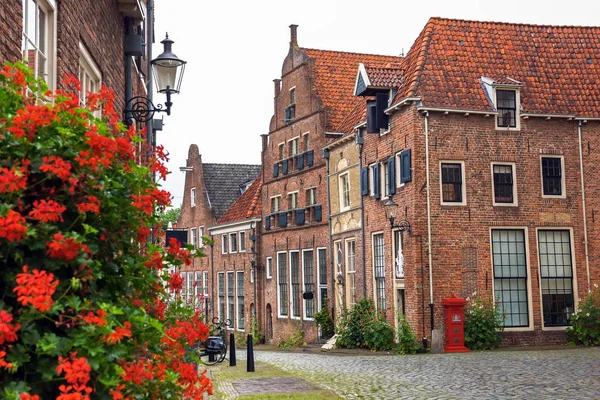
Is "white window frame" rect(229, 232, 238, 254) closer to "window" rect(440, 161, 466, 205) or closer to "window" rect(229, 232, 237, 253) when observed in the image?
"window" rect(229, 232, 237, 253)

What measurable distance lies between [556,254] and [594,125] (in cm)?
443

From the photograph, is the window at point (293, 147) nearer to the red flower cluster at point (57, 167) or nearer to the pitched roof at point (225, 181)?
the pitched roof at point (225, 181)

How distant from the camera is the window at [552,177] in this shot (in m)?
26.9

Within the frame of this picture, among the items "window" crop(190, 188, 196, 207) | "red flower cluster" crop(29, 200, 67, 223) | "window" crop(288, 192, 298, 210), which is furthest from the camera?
"window" crop(190, 188, 196, 207)

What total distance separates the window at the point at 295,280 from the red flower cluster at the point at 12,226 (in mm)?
33748

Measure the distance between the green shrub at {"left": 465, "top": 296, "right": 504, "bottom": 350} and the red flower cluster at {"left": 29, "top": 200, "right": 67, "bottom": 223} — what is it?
885 inches

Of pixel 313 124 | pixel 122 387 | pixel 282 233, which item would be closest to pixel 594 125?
pixel 313 124

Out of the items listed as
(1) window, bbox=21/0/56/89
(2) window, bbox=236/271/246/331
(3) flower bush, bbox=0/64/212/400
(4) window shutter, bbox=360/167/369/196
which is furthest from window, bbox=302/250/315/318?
Result: (3) flower bush, bbox=0/64/212/400

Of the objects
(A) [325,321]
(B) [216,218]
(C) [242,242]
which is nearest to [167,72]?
(A) [325,321]

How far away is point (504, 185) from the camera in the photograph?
2659cm

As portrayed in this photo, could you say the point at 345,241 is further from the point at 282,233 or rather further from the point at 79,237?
the point at 79,237

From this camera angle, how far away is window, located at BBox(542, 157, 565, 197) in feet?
88.2

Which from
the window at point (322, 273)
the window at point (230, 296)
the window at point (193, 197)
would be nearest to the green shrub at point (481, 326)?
the window at point (322, 273)

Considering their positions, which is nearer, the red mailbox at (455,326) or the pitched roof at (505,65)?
the red mailbox at (455,326)
